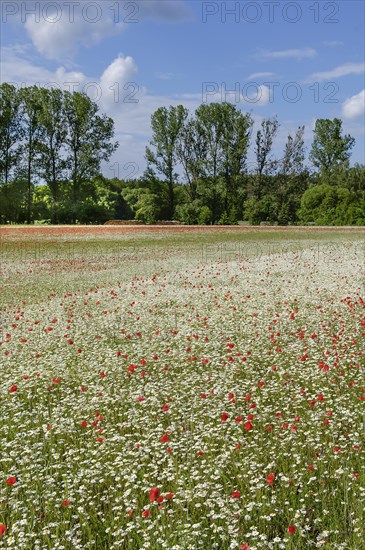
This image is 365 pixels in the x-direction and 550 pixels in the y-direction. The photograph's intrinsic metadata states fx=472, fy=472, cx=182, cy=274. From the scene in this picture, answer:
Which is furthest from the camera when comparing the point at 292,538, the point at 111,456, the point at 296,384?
the point at 296,384

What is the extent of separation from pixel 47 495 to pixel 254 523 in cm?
196

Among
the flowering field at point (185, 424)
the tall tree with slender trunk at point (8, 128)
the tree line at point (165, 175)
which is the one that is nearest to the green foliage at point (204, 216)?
the tree line at point (165, 175)

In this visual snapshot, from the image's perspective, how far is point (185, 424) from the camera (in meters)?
5.98

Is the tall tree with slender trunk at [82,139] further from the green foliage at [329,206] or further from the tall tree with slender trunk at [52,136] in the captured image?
the green foliage at [329,206]

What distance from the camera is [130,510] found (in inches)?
166

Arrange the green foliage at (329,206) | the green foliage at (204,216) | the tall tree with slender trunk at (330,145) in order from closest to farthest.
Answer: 1. the green foliage at (204,216)
2. the green foliage at (329,206)
3. the tall tree with slender trunk at (330,145)

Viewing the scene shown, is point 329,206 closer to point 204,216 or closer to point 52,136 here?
point 204,216

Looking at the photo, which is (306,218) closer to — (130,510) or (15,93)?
(15,93)

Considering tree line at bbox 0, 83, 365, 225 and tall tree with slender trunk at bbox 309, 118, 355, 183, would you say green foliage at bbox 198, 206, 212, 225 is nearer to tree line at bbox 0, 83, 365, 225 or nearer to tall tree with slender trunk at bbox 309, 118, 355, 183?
tree line at bbox 0, 83, 365, 225

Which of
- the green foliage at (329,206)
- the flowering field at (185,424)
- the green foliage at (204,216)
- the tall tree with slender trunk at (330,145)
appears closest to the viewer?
the flowering field at (185,424)

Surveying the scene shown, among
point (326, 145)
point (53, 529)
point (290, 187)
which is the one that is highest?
point (326, 145)

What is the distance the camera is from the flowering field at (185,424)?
418 cm

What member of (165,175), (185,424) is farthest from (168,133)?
(185,424)

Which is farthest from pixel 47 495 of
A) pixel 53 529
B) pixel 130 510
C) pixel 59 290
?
pixel 59 290
